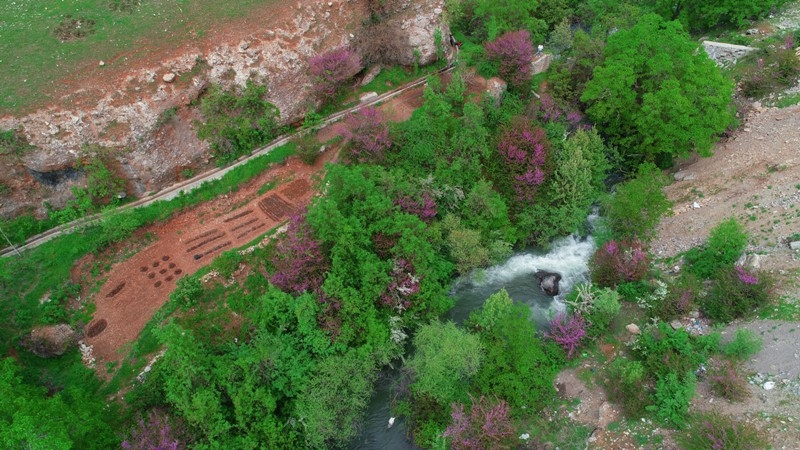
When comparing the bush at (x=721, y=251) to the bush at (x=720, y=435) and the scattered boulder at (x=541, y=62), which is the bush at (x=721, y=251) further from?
the scattered boulder at (x=541, y=62)

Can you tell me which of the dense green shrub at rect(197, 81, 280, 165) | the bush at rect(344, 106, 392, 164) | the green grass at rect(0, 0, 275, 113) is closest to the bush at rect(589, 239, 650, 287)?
the bush at rect(344, 106, 392, 164)

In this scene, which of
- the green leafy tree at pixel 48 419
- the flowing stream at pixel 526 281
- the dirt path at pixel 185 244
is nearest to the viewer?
the green leafy tree at pixel 48 419

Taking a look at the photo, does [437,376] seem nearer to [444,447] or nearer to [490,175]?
[444,447]

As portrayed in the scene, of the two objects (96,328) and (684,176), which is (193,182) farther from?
(684,176)

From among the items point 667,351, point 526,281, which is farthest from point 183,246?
point 667,351

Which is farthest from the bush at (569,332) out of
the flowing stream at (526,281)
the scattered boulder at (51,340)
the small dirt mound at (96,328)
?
the scattered boulder at (51,340)

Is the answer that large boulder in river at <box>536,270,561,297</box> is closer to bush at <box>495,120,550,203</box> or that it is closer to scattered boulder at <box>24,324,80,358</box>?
bush at <box>495,120,550,203</box>
